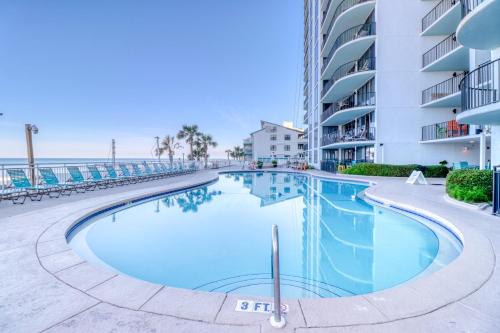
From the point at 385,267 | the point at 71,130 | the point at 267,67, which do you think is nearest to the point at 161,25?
the point at 267,67

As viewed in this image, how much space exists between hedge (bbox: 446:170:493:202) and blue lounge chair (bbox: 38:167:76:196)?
13403mm

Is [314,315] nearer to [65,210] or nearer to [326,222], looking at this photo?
[326,222]

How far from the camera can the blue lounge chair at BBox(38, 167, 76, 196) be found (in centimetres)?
894

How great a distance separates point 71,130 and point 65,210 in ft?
125

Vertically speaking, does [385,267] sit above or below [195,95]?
below

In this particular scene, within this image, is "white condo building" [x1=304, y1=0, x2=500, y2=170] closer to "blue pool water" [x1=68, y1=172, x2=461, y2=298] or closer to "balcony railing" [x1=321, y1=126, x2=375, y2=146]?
"balcony railing" [x1=321, y1=126, x2=375, y2=146]

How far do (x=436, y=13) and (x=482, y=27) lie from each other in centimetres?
1213

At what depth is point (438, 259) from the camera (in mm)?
4137

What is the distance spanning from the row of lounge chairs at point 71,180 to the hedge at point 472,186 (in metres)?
13.4

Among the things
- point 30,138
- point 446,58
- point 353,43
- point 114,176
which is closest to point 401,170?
point 446,58

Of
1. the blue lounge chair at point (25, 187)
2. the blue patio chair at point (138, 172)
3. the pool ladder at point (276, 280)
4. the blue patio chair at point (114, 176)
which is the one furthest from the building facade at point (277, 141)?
the pool ladder at point (276, 280)

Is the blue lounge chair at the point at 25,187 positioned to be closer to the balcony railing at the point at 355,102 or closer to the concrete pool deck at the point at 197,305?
the concrete pool deck at the point at 197,305

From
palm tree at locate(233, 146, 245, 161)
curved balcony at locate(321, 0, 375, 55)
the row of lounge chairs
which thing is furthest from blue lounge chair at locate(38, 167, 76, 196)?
palm tree at locate(233, 146, 245, 161)

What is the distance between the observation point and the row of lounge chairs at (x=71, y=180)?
26.5ft
